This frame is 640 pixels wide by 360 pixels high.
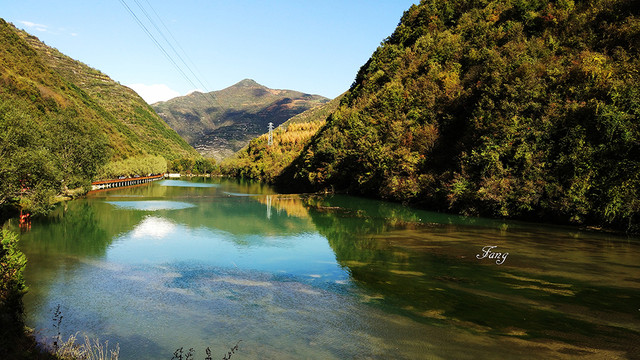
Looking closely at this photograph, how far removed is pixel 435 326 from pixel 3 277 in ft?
50.5

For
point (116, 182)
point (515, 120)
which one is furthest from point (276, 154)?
point (515, 120)

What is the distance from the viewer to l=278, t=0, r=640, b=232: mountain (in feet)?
121

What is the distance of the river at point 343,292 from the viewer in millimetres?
13445

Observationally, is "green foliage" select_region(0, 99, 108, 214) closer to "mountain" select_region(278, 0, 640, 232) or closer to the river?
the river

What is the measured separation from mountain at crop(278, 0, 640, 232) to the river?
20.0ft

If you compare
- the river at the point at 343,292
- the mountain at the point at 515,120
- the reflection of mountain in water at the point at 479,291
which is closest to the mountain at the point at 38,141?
the river at the point at 343,292

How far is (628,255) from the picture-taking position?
1038 inches

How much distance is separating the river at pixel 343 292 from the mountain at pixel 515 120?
20.0ft

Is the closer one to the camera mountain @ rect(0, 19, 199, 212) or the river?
the river

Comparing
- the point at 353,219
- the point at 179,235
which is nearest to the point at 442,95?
the point at 353,219

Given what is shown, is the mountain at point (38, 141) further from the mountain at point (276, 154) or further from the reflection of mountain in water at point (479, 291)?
the mountain at point (276, 154)

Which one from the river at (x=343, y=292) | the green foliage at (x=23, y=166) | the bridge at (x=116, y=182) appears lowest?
the river at (x=343, y=292)

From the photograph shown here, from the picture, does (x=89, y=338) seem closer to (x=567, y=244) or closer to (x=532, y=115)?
(x=567, y=244)

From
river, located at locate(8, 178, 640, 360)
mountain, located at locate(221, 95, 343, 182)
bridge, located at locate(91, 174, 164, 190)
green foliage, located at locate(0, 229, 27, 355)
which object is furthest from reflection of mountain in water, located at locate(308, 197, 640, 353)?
mountain, located at locate(221, 95, 343, 182)
